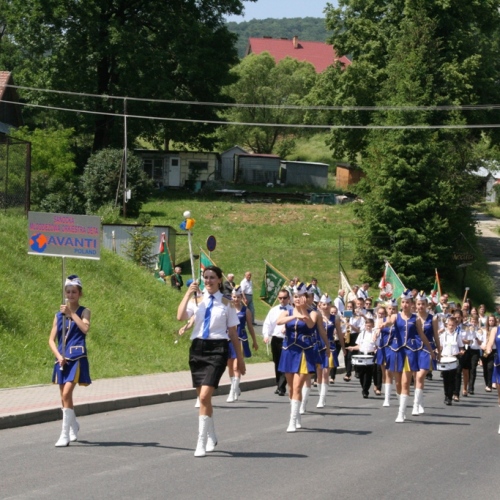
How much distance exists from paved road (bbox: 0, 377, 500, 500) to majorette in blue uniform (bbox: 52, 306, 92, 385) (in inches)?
30.4

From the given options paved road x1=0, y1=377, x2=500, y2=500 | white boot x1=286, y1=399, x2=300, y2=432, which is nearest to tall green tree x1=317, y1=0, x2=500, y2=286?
paved road x1=0, y1=377, x2=500, y2=500

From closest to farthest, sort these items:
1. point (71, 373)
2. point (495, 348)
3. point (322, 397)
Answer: point (71, 373) → point (495, 348) → point (322, 397)

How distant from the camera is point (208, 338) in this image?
10672 mm

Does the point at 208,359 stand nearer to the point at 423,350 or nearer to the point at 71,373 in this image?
the point at 71,373

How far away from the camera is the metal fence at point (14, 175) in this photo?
86.1ft

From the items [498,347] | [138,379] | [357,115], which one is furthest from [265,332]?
[357,115]

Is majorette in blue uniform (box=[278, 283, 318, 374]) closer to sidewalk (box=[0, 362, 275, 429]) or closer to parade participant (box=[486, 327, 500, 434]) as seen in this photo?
parade participant (box=[486, 327, 500, 434])

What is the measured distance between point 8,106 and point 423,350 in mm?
47677

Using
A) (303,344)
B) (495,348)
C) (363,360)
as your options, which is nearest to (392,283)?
(363,360)

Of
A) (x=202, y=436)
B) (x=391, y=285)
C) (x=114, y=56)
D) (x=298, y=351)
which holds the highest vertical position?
(x=114, y=56)

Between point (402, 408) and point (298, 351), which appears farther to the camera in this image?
point (402, 408)

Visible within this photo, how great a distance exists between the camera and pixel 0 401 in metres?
14.5

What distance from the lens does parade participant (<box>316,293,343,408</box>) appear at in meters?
16.3

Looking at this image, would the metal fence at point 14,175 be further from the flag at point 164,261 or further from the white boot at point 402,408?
the white boot at point 402,408
